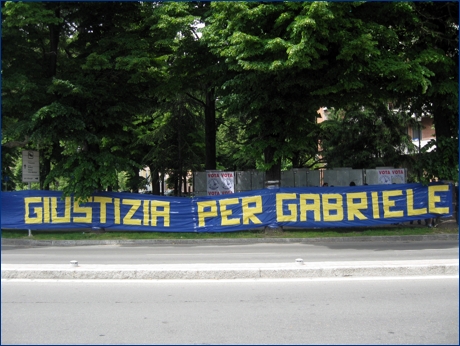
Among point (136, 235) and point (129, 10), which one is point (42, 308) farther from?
point (129, 10)

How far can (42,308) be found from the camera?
6.59 m

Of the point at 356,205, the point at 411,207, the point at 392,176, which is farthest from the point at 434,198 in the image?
the point at 392,176

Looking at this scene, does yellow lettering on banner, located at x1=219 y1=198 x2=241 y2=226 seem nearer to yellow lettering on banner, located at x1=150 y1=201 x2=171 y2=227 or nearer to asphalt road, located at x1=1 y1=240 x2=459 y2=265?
yellow lettering on banner, located at x1=150 y1=201 x2=171 y2=227

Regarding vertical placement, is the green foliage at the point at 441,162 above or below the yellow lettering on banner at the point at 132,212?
above

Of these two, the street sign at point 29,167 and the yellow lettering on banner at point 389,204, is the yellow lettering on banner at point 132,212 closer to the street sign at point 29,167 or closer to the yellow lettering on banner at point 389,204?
the street sign at point 29,167

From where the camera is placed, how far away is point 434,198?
18.0m

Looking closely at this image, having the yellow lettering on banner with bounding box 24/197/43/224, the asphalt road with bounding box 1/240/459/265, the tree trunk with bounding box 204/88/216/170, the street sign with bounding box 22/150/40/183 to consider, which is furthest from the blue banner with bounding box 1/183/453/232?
the tree trunk with bounding box 204/88/216/170

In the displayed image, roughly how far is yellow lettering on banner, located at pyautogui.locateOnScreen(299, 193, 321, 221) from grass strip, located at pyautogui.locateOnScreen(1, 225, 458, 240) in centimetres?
64

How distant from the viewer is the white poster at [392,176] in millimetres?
22234

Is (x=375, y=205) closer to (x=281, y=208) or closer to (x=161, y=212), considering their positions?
(x=281, y=208)

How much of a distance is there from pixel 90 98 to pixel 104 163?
2731 mm

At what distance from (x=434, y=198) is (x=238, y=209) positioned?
7.95 metres

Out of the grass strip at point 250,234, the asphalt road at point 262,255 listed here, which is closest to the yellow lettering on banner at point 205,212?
the grass strip at point 250,234

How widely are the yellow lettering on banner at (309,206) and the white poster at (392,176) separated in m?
6.07
